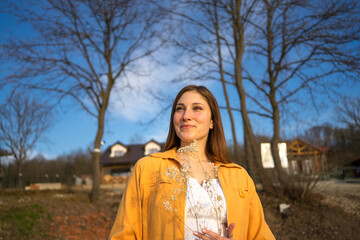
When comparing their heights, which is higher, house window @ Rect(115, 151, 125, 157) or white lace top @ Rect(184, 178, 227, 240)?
house window @ Rect(115, 151, 125, 157)

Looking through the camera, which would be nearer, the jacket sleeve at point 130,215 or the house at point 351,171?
the jacket sleeve at point 130,215

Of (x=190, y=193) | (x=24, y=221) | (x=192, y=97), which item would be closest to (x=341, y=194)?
(x=192, y=97)

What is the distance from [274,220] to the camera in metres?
7.47

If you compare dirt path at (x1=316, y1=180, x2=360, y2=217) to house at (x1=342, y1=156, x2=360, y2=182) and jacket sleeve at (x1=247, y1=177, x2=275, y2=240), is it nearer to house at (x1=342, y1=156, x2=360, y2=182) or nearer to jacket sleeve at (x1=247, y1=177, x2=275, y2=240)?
house at (x1=342, y1=156, x2=360, y2=182)

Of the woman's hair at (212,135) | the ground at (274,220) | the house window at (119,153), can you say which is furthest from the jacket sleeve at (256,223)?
the house window at (119,153)

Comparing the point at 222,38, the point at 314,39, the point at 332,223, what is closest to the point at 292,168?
the point at 332,223

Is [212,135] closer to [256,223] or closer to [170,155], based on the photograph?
[170,155]

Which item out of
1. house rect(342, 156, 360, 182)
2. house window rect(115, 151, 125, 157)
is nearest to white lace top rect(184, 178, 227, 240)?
house rect(342, 156, 360, 182)

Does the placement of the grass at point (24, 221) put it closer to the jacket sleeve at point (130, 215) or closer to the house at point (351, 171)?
the jacket sleeve at point (130, 215)

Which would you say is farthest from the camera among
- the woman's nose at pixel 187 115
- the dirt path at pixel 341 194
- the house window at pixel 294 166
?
the house window at pixel 294 166

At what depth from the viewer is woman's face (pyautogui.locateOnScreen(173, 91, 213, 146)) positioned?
2207 millimetres

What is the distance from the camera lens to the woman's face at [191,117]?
2207 mm

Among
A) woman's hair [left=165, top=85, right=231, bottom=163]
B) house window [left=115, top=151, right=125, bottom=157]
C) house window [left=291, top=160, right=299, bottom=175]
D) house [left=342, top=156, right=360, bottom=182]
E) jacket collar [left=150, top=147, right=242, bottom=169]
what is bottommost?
house [left=342, top=156, right=360, bottom=182]

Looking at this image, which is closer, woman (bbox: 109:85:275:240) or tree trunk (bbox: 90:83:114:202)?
woman (bbox: 109:85:275:240)
